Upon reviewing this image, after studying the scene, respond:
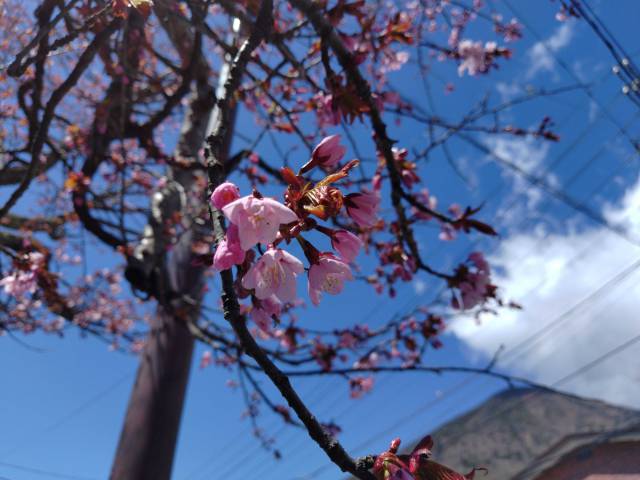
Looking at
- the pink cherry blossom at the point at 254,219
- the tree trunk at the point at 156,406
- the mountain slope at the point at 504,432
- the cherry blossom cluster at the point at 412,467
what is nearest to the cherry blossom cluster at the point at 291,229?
the pink cherry blossom at the point at 254,219

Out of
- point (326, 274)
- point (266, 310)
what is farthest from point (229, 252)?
point (266, 310)

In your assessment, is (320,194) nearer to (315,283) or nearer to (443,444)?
(315,283)

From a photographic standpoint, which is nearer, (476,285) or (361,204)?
(361,204)

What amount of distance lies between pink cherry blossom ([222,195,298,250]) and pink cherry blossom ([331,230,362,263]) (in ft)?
0.55

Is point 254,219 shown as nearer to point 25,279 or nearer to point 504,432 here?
point 25,279

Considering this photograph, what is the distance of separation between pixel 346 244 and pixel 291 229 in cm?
15

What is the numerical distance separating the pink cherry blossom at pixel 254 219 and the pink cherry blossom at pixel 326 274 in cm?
14

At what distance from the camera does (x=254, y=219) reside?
606 millimetres

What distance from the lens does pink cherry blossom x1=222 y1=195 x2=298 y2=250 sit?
600 mm

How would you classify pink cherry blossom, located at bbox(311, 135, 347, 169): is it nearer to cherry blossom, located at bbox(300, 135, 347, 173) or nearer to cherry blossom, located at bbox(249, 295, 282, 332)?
cherry blossom, located at bbox(300, 135, 347, 173)

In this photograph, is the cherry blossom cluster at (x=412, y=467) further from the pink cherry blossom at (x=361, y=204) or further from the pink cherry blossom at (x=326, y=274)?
the pink cherry blossom at (x=361, y=204)

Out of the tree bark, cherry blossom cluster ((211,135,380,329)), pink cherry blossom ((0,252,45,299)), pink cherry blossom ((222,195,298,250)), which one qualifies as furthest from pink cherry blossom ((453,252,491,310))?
pink cherry blossom ((0,252,45,299))

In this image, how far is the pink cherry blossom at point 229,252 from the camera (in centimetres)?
61

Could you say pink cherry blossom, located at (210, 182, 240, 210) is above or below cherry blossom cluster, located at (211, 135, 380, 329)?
above
